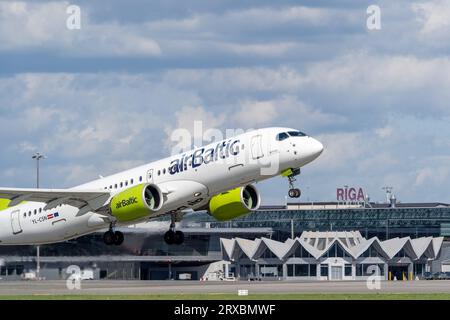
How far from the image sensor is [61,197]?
3051 inches

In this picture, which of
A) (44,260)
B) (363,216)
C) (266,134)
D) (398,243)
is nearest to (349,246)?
(398,243)

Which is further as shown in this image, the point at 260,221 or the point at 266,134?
the point at 260,221

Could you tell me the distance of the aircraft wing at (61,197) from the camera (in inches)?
2965

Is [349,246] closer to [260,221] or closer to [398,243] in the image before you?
[398,243]

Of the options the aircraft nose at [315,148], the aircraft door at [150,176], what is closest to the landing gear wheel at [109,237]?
the aircraft door at [150,176]

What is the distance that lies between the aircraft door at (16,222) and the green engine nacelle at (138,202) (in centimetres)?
1182

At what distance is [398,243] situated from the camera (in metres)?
152

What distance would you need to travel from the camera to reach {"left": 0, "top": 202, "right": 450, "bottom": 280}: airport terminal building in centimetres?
9856

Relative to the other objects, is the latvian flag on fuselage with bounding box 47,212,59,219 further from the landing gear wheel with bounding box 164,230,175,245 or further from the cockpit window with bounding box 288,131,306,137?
the cockpit window with bounding box 288,131,306,137

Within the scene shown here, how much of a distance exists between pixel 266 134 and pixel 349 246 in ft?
280

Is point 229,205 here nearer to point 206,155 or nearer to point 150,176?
point 150,176

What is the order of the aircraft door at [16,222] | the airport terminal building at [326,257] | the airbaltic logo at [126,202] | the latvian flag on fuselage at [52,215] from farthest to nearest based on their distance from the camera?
the airport terminal building at [326,257] < the aircraft door at [16,222] < the latvian flag on fuselage at [52,215] < the airbaltic logo at [126,202]

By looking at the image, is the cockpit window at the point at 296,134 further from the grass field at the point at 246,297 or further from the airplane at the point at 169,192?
the grass field at the point at 246,297

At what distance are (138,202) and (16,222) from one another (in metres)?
14.5
